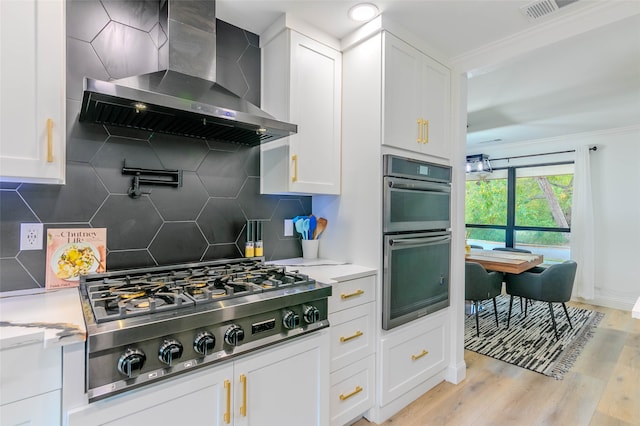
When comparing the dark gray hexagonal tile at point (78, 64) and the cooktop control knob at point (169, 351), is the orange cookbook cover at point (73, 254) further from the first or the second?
the cooktop control knob at point (169, 351)

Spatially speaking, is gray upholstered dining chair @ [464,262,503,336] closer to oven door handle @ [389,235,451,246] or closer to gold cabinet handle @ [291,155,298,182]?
oven door handle @ [389,235,451,246]

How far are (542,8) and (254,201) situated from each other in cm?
205

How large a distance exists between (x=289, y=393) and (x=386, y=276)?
87 cm

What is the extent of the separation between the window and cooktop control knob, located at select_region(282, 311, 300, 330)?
212 inches

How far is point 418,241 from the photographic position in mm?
2146

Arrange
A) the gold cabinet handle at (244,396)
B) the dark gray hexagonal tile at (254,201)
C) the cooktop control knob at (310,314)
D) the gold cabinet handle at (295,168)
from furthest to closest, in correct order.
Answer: the dark gray hexagonal tile at (254,201) < the gold cabinet handle at (295,168) < the cooktop control knob at (310,314) < the gold cabinet handle at (244,396)

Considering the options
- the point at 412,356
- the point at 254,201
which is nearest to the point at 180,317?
the point at 254,201

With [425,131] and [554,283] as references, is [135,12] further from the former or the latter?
[554,283]

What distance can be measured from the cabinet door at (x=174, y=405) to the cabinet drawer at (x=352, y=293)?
2.26 feet

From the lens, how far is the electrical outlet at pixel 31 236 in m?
1.43

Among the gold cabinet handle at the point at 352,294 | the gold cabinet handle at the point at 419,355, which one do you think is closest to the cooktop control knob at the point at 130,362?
the gold cabinet handle at the point at 352,294

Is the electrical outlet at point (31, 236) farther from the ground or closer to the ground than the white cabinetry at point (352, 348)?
farther from the ground

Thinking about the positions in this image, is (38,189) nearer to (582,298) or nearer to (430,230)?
(430,230)

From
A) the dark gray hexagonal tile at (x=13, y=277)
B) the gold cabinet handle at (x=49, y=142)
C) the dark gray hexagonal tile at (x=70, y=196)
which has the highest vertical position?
the gold cabinet handle at (x=49, y=142)
